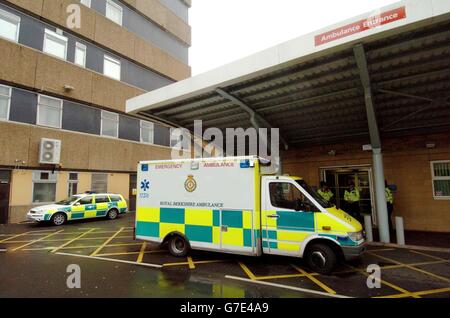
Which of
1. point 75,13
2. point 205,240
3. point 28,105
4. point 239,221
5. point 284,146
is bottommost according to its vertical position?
point 205,240

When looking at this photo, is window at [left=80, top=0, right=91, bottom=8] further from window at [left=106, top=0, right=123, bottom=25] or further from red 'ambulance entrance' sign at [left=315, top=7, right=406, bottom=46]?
red 'ambulance entrance' sign at [left=315, top=7, right=406, bottom=46]

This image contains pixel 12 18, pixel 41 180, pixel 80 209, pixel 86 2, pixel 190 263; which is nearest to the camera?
pixel 190 263

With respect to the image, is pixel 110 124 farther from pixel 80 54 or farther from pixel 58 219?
→ pixel 58 219

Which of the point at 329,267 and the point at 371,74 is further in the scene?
the point at 371,74

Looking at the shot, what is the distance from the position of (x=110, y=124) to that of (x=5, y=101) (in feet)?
18.9

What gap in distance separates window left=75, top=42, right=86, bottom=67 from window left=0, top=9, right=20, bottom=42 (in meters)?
3.08

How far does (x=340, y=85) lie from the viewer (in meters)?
7.48

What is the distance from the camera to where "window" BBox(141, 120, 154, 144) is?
66.8 ft

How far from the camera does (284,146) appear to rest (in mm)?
13125

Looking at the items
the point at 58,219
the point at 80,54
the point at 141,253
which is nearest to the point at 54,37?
the point at 80,54

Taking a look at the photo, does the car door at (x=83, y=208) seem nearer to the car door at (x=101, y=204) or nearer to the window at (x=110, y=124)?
the car door at (x=101, y=204)
